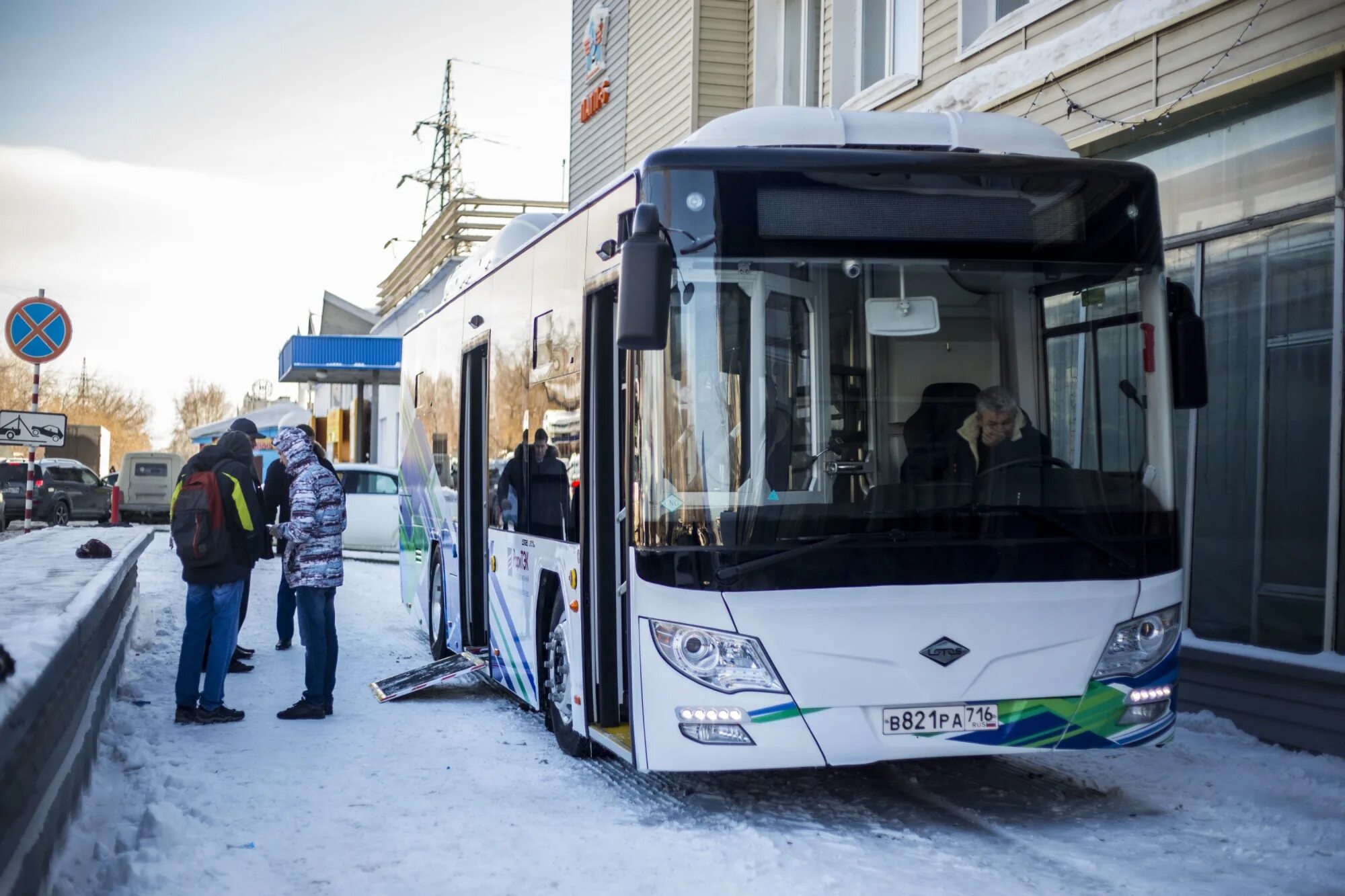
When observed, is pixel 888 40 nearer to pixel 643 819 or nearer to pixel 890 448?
pixel 890 448

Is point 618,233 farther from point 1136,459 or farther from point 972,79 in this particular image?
point 972,79

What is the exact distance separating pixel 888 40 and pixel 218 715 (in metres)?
9.63

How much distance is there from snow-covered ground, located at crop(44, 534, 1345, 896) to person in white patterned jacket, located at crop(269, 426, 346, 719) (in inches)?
11.3

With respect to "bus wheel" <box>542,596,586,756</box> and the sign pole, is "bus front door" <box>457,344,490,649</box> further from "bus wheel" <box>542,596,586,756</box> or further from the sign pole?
the sign pole

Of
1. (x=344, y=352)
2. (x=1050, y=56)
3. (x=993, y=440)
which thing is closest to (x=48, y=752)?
(x=993, y=440)

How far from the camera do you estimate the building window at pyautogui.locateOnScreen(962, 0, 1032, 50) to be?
12484 millimetres

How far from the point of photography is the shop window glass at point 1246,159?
8672 millimetres

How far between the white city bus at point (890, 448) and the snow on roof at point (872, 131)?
0.06 feet

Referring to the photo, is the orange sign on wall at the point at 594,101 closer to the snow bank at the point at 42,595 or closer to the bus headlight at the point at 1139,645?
the snow bank at the point at 42,595

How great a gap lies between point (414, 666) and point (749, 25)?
33.0ft

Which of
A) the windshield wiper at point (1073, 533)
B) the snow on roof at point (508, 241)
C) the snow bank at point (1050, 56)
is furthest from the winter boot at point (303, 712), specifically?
the snow bank at point (1050, 56)

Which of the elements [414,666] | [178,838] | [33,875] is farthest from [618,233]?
[414,666]

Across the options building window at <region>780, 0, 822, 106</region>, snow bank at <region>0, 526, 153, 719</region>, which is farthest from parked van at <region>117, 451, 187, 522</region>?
building window at <region>780, 0, 822, 106</region>

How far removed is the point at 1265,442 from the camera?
357 inches
